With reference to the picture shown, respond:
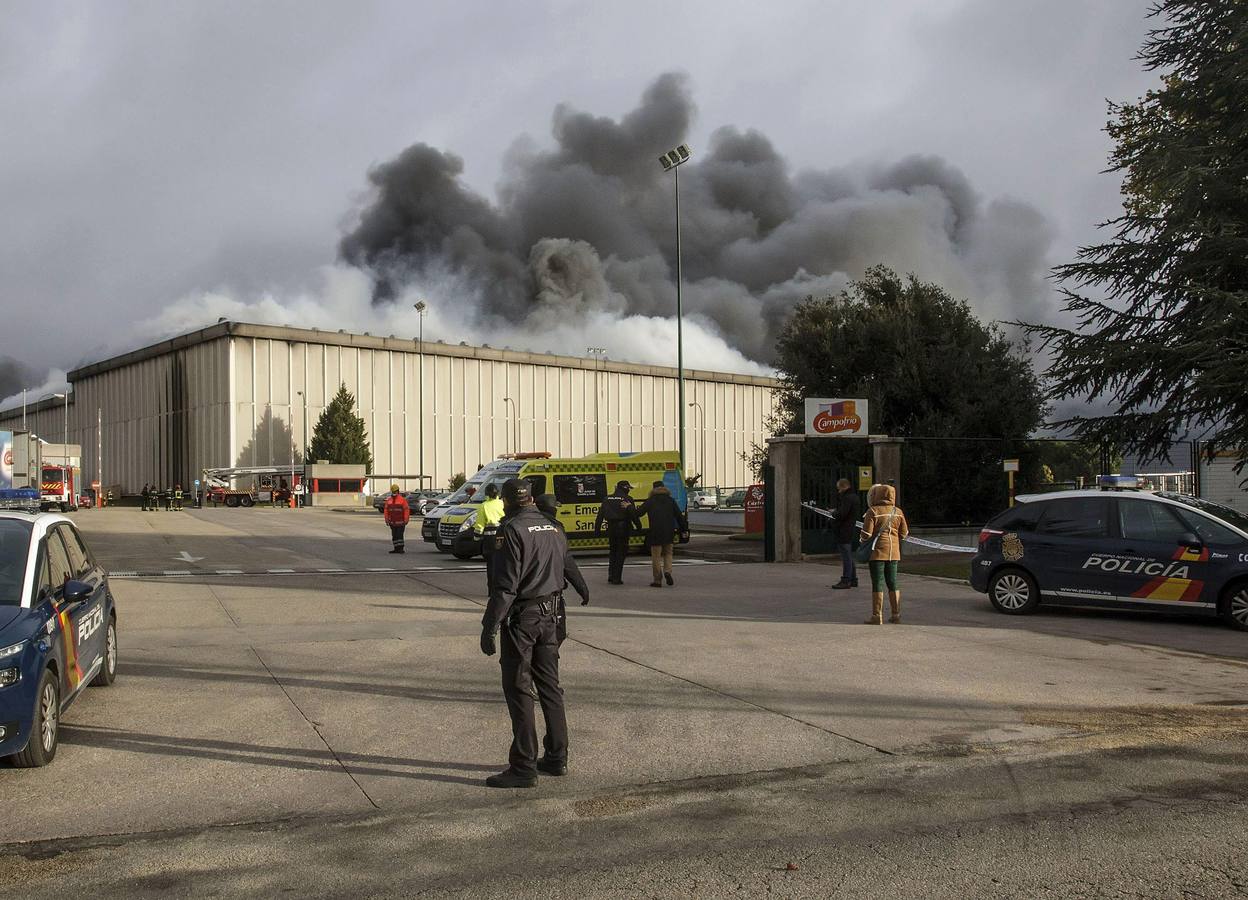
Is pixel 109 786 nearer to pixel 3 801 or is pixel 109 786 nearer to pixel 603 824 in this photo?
pixel 3 801

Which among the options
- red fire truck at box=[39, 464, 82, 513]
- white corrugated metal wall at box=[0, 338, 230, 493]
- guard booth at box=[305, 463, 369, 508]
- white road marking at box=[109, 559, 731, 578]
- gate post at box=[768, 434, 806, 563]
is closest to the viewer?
white road marking at box=[109, 559, 731, 578]

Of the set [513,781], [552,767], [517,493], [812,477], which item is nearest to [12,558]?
[517,493]

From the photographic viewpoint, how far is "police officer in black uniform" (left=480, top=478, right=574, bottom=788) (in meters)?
5.93

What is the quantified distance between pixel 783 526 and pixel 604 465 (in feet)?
13.9

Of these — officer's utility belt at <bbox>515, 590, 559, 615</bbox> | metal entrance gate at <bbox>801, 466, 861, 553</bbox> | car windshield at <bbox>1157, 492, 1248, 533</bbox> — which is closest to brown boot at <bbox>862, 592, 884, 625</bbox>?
car windshield at <bbox>1157, 492, 1248, 533</bbox>

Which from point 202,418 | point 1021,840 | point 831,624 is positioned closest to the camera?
point 1021,840

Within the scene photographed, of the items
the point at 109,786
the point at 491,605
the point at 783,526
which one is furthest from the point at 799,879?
the point at 783,526

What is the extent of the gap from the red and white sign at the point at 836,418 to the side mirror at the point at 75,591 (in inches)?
691

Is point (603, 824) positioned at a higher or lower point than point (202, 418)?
lower

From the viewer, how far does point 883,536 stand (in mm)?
12297

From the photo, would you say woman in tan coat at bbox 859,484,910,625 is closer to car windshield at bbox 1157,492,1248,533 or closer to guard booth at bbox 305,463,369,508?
car windshield at bbox 1157,492,1248,533

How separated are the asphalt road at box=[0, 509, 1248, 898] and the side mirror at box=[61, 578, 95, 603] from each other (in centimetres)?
94

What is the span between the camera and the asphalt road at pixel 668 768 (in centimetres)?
457

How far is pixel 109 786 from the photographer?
598cm
